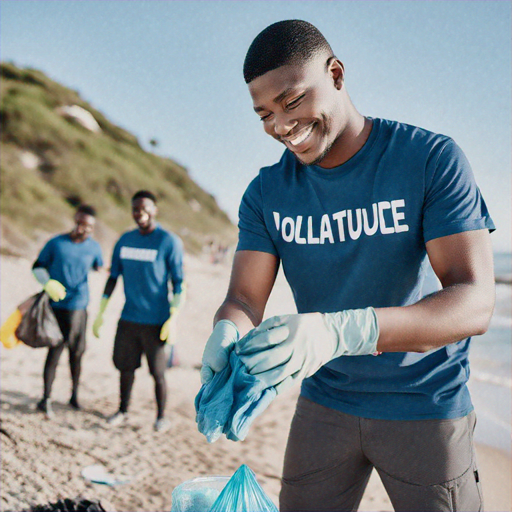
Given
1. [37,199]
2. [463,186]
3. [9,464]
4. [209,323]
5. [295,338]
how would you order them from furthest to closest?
[37,199], [209,323], [9,464], [463,186], [295,338]

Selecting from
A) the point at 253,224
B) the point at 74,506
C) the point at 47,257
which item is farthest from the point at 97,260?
the point at 253,224

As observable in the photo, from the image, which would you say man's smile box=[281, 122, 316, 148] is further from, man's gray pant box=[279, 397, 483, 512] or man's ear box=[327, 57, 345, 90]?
man's gray pant box=[279, 397, 483, 512]

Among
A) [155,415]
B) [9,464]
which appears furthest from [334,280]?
[155,415]

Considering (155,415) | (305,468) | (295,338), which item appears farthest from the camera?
(155,415)

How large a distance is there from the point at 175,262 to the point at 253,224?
2716 mm

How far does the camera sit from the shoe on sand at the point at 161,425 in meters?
4.22

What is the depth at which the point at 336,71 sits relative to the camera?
145cm

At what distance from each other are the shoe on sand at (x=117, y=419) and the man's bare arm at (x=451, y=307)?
3.60 meters

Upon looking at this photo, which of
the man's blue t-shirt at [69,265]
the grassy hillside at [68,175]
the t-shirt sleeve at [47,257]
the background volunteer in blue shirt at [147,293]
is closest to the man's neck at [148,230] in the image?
the background volunteer in blue shirt at [147,293]

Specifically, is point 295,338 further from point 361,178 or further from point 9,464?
point 9,464

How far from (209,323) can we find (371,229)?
9.91 meters

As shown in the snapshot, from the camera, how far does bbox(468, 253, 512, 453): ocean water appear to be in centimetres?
482

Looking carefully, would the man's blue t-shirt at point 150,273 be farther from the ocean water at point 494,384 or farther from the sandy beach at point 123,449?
the ocean water at point 494,384

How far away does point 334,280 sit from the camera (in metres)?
1.44
